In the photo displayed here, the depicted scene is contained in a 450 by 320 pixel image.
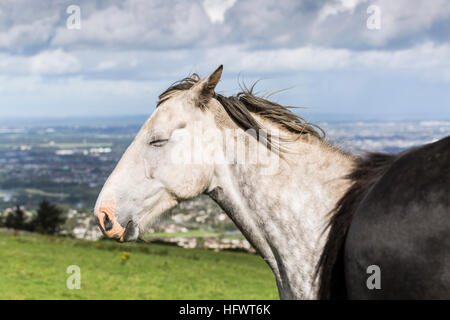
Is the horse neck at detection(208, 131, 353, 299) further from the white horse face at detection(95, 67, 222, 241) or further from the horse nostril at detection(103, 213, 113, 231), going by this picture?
the horse nostril at detection(103, 213, 113, 231)

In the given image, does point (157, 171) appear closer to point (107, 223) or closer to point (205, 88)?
point (107, 223)

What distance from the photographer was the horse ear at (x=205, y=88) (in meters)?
3.53

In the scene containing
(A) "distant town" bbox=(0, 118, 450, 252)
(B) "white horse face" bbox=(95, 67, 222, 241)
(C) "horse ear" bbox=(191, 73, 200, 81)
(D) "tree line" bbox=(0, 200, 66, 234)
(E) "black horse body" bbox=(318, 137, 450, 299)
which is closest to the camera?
(E) "black horse body" bbox=(318, 137, 450, 299)

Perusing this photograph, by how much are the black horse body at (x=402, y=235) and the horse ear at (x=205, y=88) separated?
4.77 ft

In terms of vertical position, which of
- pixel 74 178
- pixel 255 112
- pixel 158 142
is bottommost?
pixel 74 178

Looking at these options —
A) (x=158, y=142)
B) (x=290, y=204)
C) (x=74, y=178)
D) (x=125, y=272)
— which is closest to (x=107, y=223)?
(x=158, y=142)

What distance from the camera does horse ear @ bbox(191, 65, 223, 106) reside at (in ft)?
11.6

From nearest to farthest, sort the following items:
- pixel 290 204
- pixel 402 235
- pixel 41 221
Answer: pixel 402 235 → pixel 290 204 → pixel 41 221

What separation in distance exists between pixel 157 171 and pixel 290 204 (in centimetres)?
108

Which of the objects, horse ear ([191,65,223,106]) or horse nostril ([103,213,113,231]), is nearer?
horse nostril ([103,213,113,231])

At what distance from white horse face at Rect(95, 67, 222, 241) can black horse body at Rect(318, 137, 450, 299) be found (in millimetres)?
1290

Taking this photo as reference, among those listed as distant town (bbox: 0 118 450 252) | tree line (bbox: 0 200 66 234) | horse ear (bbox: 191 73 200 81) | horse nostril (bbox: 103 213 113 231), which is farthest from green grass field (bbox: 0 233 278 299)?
horse ear (bbox: 191 73 200 81)

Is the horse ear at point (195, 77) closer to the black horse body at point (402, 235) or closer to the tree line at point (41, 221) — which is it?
the black horse body at point (402, 235)

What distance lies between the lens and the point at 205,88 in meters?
3.57
